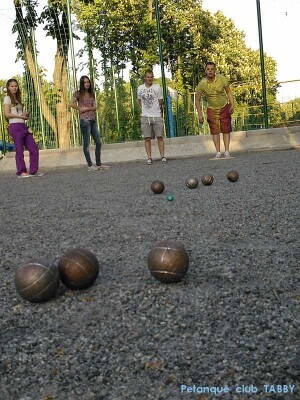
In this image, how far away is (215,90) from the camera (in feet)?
34.2

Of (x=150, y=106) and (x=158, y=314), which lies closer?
(x=158, y=314)

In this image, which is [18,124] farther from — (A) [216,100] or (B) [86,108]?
(A) [216,100]

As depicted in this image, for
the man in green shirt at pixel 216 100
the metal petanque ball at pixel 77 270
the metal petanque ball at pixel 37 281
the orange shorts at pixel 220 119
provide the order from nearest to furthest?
the metal petanque ball at pixel 37 281
the metal petanque ball at pixel 77 270
the man in green shirt at pixel 216 100
the orange shorts at pixel 220 119

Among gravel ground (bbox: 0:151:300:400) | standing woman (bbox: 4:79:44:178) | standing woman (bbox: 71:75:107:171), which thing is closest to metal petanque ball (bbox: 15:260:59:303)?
gravel ground (bbox: 0:151:300:400)

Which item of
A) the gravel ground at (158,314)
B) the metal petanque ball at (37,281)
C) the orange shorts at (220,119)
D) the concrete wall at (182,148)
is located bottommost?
the gravel ground at (158,314)

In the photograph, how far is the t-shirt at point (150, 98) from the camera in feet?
35.2

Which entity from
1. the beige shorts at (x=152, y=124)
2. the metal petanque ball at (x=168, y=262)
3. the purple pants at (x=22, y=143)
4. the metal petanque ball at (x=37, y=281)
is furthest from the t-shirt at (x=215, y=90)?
the metal petanque ball at (x=37, y=281)

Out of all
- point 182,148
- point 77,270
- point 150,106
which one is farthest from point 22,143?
point 77,270

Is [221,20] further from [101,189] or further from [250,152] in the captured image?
[101,189]

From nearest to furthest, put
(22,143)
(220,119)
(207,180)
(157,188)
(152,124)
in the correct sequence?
(157,188) → (207,180) → (22,143) → (220,119) → (152,124)

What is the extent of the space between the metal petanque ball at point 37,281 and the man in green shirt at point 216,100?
829 cm

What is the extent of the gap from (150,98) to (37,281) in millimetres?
8717

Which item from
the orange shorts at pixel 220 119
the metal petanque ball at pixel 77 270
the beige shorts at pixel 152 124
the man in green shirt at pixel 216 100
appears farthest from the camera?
the beige shorts at pixel 152 124

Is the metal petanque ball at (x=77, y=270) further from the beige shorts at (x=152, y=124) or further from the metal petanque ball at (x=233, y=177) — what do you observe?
the beige shorts at (x=152, y=124)
